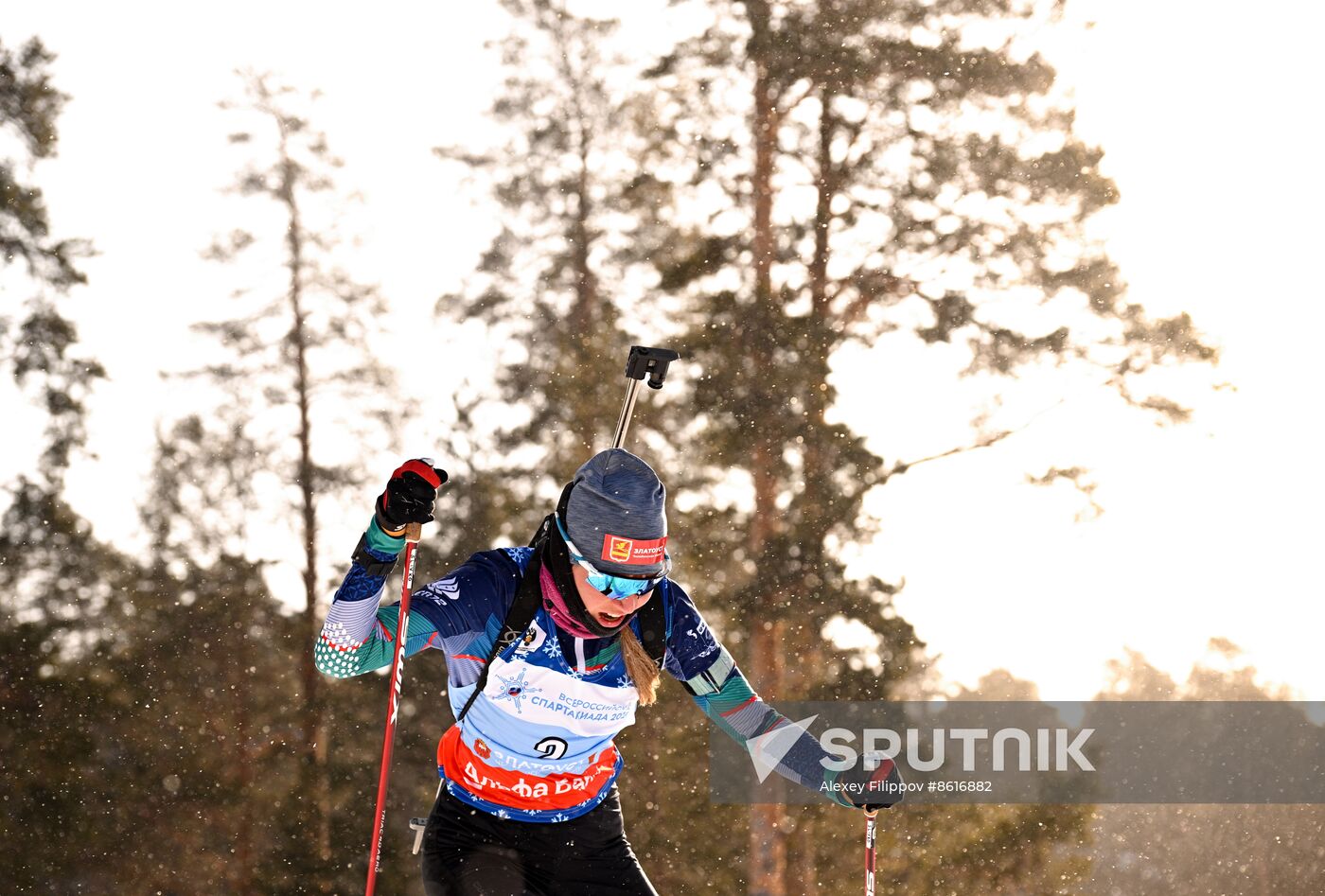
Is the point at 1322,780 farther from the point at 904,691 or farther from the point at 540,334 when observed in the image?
the point at 540,334

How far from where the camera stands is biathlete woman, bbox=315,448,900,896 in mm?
3459

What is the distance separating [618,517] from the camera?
A: 3.52 metres

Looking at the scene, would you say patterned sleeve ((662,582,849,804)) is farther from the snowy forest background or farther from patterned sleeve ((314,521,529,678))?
the snowy forest background

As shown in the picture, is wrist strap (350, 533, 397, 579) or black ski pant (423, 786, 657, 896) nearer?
wrist strap (350, 533, 397, 579)

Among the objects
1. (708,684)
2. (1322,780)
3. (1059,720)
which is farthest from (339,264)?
(1322,780)

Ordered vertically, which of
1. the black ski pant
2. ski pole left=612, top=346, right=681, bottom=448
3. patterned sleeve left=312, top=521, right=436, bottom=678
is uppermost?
ski pole left=612, top=346, right=681, bottom=448

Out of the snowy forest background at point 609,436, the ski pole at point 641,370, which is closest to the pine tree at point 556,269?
the snowy forest background at point 609,436

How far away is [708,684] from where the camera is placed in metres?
3.93

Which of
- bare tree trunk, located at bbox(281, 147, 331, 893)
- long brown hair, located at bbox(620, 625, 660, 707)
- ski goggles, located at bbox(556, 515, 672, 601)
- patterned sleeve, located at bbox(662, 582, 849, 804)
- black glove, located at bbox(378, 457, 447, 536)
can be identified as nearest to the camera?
black glove, located at bbox(378, 457, 447, 536)

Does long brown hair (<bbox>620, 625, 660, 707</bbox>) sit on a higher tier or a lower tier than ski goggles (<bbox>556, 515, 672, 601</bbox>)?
lower

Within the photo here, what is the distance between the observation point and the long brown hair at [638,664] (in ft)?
12.2

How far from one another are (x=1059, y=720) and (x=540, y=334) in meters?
8.43

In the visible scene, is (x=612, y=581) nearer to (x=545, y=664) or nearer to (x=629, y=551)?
(x=629, y=551)

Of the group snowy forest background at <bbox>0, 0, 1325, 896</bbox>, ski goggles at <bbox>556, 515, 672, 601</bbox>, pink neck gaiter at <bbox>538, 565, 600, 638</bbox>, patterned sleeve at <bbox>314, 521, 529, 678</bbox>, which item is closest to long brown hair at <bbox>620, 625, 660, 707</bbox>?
pink neck gaiter at <bbox>538, 565, 600, 638</bbox>
